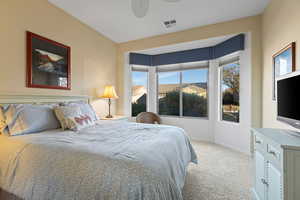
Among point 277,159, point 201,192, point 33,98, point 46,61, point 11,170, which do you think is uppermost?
point 46,61

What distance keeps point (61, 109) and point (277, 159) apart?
2.49m

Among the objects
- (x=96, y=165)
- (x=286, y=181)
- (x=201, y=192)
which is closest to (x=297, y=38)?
(x=286, y=181)

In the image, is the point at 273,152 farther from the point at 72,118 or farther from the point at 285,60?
the point at 72,118

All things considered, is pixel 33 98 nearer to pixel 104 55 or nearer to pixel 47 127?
pixel 47 127

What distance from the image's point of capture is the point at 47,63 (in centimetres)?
241

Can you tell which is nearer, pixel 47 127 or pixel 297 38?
pixel 297 38

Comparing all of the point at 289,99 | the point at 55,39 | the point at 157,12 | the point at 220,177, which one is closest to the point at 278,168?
the point at 289,99

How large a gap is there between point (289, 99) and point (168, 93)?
318 centimetres

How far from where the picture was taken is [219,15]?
2.75 metres

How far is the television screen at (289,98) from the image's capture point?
4.08ft

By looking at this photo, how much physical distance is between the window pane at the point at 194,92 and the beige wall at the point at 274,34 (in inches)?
58.8

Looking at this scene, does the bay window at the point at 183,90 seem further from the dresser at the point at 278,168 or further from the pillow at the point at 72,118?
the pillow at the point at 72,118

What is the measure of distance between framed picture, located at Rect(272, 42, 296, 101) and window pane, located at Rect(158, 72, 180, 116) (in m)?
2.38

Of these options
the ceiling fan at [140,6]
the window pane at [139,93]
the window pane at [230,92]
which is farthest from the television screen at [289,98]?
the window pane at [139,93]
